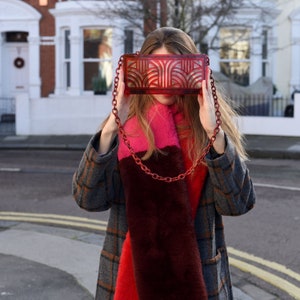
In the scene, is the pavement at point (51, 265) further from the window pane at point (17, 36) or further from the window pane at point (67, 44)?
the window pane at point (17, 36)

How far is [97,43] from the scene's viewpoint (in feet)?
67.3

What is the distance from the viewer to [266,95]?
19531mm

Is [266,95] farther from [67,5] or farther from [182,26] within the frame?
[67,5]

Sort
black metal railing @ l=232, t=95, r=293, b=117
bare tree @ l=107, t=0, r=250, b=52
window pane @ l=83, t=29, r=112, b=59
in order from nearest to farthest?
1. bare tree @ l=107, t=0, r=250, b=52
2. black metal railing @ l=232, t=95, r=293, b=117
3. window pane @ l=83, t=29, r=112, b=59

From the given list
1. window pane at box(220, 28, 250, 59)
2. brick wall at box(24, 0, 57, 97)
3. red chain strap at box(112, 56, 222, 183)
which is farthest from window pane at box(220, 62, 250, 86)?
red chain strap at box(112, 56, 222, 183)

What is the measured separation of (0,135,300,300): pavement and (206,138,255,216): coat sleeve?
9.05 ft

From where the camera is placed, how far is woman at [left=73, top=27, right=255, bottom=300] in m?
2.14

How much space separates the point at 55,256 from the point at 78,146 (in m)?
10.3

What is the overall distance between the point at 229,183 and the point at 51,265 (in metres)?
3.73

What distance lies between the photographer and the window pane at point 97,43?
20.3 metres

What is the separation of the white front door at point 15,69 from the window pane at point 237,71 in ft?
23.7

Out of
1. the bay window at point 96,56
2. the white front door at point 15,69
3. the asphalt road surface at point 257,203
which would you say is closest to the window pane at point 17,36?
the white front door at point 15,69

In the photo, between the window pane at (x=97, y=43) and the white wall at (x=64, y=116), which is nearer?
the white wall at (x=64, y=116)

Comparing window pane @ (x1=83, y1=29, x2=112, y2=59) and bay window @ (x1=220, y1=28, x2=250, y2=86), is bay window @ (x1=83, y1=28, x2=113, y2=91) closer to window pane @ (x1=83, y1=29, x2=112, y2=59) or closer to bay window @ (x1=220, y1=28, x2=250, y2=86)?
window pane @ (x1=83, y1=29, x2=112, y2=59)
